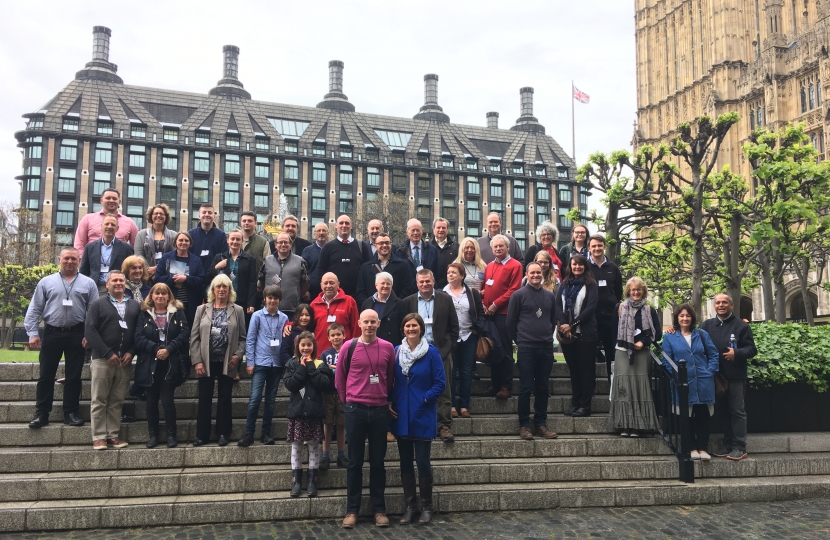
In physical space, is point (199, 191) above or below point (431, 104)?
below

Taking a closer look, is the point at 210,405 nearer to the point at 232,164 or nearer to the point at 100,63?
the point at 232,164

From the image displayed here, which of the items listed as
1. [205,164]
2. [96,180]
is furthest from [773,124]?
[96,180]

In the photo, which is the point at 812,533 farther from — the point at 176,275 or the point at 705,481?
the point at 176,275

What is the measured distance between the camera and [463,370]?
26.6ft

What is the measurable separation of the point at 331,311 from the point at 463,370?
1.80m

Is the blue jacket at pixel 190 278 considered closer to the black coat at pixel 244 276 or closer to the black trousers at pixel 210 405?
the black coat at pixel 244 276

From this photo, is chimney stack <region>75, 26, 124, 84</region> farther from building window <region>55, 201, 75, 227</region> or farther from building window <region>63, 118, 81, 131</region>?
building window <region>55, 201, 75, 227</region>

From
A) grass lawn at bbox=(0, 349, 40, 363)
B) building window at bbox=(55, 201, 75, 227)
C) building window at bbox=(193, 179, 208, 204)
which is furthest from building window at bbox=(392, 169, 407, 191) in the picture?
grass lawn at bbox=(0, 349, 40, 363)

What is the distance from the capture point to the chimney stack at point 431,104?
108000 millimetres

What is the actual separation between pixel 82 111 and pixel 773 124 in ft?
246

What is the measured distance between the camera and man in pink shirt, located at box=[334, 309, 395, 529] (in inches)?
251

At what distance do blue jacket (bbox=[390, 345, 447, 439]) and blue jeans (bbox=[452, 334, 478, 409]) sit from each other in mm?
1449

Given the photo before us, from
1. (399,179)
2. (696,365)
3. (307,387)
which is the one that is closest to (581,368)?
(696,365)

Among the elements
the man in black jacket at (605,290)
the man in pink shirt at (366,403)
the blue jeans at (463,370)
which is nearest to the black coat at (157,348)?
the man in pink shirt at (366,403)
